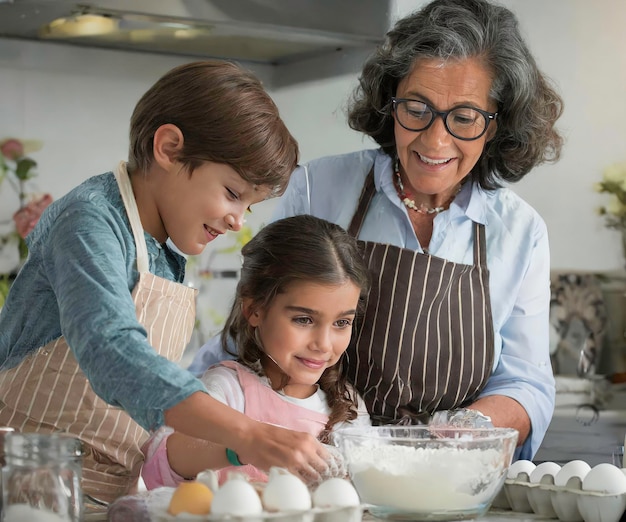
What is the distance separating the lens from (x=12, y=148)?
2.78 metres

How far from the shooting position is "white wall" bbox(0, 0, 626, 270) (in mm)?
2865

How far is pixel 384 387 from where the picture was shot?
1.75 meters

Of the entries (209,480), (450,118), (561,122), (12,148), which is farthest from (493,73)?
(12,148)

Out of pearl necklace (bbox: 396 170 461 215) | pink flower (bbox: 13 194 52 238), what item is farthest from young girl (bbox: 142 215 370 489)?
pink flower (bbox: 13 194 52 238)

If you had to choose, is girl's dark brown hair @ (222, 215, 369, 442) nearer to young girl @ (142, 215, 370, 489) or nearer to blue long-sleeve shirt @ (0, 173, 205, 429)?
young girl @ (142, 215, 370, 489)

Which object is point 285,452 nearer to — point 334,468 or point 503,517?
point 334,468

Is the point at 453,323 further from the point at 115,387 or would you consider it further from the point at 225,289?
the point at 225,289

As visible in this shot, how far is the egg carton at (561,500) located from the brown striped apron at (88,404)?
1.79ft

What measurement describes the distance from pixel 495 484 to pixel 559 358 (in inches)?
74.4

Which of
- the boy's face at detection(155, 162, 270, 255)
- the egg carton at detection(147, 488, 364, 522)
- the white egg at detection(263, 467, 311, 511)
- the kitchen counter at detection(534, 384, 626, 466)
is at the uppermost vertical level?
the boy's face at detection(155, 162, 270, 255)

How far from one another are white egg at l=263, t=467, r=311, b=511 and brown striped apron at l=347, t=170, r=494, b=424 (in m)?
0.77

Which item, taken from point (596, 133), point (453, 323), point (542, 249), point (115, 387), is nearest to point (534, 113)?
point (542, 249)

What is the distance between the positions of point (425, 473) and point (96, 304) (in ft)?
1.38

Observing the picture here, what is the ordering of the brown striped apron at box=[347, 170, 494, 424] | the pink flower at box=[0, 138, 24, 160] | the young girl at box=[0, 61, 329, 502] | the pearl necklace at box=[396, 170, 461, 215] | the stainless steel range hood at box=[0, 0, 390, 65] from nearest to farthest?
the young girl at box=[0, 61, 329, 502] < the brown striped apron at box=[347, 170, 494, 424] < the pearl necklace at box=[396, 170, 461, 215] < the stainless steel range hood at box=[0, 0, 390, 65] < the pink flower at box=[0, 138, 24, 160]
